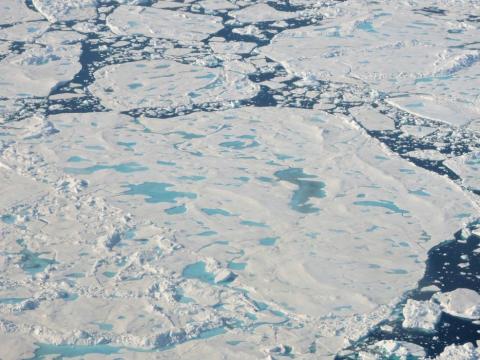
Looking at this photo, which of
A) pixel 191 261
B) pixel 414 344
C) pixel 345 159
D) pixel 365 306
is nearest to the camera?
pixel 414 344

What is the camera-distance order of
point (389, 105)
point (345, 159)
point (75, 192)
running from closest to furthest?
point (75, 192), point (345, 159), point (389, 105)

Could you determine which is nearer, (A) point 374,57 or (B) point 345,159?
(B) point 345,159

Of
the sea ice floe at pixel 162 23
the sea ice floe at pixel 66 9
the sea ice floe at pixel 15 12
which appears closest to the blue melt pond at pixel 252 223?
the sea ice floe at pixel 162 23

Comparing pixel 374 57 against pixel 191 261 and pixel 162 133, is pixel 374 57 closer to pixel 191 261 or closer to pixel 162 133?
pixel 162 133

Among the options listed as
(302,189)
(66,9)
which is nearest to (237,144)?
(302,189)

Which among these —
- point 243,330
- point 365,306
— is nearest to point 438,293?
point 365,306

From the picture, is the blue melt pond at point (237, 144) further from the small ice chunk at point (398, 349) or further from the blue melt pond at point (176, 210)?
the small ice chunk at point (398, 349)
